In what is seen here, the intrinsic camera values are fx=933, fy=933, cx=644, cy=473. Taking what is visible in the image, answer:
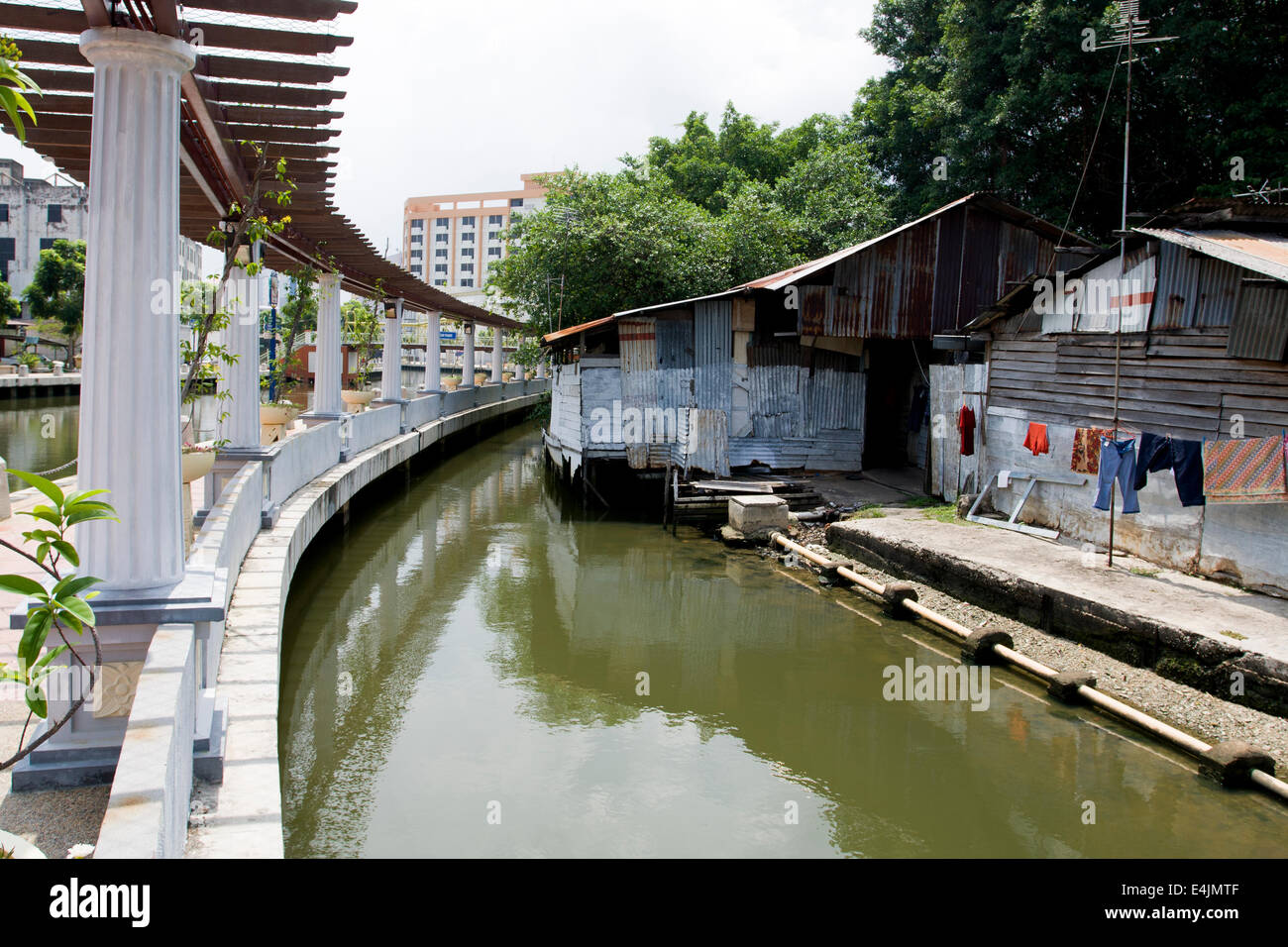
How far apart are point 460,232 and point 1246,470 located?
8425 centimetres

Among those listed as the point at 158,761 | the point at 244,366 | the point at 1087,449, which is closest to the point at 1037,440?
the point at 1087,449

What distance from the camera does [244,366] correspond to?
354 inches

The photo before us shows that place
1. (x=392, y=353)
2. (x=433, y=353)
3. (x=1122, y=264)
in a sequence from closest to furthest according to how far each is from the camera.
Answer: (x=1122, y=264) → (x=392, y=353) → (x=433, y=353)

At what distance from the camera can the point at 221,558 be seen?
19.1 ft

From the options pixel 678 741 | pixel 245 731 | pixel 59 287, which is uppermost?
pixel 59 287

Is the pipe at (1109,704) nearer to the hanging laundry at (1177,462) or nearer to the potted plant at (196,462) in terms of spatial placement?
the hanging laundry at (1177,462)

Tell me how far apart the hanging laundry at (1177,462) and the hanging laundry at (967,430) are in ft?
11.6

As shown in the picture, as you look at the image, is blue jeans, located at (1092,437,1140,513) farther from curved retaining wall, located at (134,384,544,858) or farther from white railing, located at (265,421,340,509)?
white railing, located at (265,421,340,509)

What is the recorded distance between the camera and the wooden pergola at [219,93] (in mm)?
4359

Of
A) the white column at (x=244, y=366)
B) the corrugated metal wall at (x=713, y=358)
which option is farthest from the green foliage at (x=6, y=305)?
the white column at (x=244, y=366)

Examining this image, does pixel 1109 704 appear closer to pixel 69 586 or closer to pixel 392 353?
pixel 69 586

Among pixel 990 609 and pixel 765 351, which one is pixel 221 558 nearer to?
pixel 990 609
